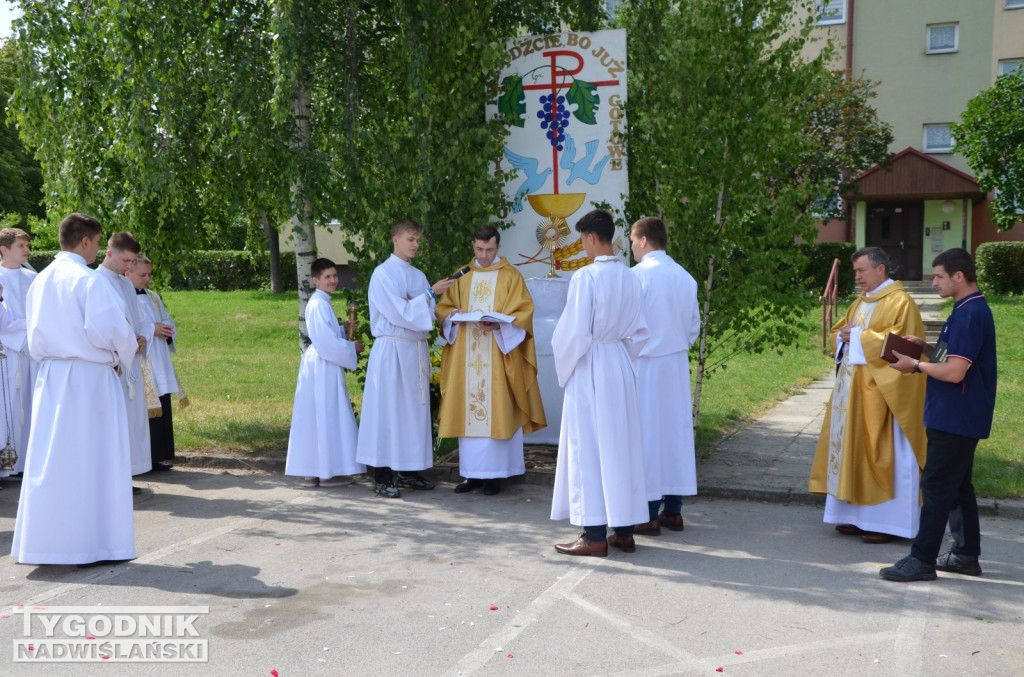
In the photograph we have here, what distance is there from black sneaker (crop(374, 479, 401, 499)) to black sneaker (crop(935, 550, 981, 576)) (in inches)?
160

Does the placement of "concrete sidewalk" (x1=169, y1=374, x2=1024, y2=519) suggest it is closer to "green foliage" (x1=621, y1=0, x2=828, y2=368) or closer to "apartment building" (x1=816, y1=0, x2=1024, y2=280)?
"green foliage" (x1=621, y1=0, x2=828, y2=368)

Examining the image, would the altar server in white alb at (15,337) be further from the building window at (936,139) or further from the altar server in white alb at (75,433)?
the building window at (936,139)

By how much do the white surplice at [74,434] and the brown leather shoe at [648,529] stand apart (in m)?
3.28

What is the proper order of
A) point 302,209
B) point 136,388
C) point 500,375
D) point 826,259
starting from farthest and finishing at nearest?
point 826,259
point 302,209
point 136,388
point 500,375

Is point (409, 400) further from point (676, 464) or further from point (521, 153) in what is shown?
point (521, 153)

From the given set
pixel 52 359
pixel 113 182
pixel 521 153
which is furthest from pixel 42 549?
pixel 521 153

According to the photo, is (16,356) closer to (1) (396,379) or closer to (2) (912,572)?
(1) (396,379)

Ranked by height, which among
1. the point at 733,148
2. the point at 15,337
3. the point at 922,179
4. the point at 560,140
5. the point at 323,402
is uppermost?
the point at 922,179

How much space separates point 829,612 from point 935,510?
92cm

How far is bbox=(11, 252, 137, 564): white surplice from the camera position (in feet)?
19.0

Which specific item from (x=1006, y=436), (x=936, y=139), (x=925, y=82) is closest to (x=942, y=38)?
(x=925, y=82)

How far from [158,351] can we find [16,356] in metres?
1.15

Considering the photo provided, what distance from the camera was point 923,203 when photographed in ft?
98.8

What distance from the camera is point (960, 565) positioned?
18.5ft
